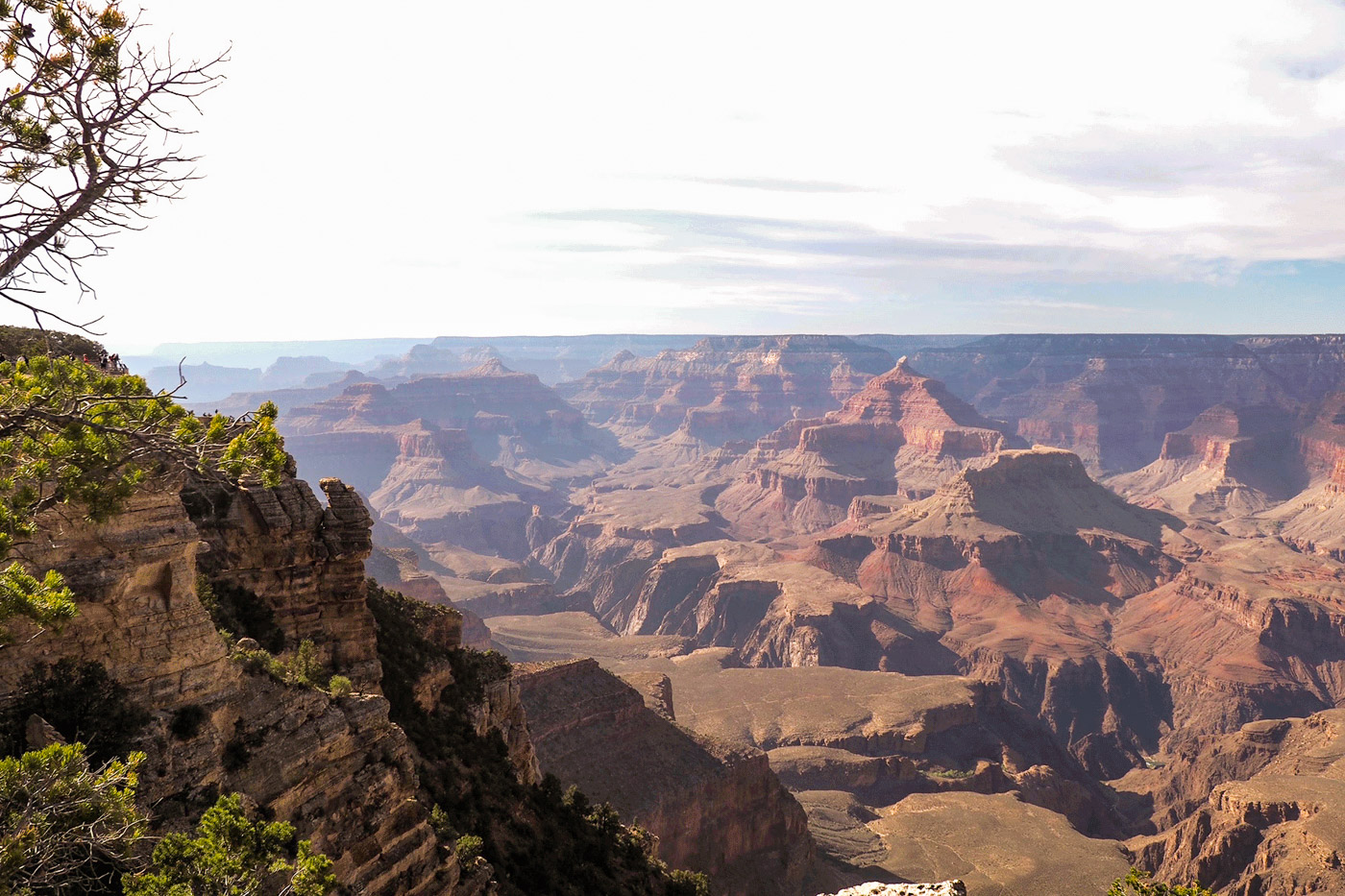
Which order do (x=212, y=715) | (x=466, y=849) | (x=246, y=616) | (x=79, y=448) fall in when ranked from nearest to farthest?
(x=79, y=448) < (x=212, y=715) < (x=466, y=849) < (x=246, y=616)

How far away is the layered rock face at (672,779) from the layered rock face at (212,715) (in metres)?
38.2

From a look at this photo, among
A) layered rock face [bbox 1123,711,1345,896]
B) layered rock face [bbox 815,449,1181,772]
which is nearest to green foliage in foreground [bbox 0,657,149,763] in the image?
layered rock face [bbox 1123,711,1345,896]

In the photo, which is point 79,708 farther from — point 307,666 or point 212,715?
point 307,666

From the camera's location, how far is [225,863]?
1141 centimetres

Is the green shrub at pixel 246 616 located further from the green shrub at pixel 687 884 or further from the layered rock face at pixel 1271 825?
the layered rock face at pixel 1271 825

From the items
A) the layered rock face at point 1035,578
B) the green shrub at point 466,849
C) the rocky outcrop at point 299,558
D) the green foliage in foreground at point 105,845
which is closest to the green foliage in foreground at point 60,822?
the green foliage in foreground at point 105,845

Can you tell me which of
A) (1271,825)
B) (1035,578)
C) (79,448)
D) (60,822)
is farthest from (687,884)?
(1035,578)

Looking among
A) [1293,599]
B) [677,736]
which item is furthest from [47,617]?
[1293,599]

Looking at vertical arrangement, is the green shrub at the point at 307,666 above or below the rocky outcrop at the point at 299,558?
below

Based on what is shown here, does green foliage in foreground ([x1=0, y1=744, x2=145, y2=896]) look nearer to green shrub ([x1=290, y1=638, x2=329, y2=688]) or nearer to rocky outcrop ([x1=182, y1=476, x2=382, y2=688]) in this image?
green shrub ([x1=290, y1=638, x2=329, y2=688])

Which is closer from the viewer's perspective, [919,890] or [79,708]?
[79,708]

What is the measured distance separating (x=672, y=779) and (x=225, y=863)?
165 feet

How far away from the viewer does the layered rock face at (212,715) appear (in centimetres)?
1439

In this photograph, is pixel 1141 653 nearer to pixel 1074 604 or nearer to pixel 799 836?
pixel 1074 604
